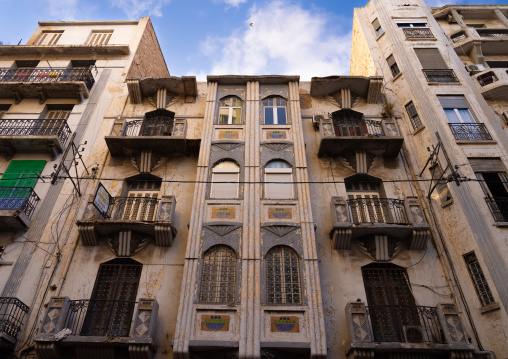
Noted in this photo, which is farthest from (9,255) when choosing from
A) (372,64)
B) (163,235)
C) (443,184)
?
(372,64)

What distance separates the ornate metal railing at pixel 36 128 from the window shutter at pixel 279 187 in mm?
9001

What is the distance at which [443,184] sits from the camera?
1322cm

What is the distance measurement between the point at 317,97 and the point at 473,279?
1030cm

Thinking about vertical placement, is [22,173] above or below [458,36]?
below

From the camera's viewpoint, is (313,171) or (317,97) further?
(317,97)

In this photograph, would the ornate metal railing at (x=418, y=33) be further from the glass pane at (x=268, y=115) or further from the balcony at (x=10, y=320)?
the balcony at (x=10, y=320)

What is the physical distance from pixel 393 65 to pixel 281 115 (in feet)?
23.7

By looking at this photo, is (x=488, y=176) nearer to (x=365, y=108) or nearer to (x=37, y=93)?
(x=365, y=108)

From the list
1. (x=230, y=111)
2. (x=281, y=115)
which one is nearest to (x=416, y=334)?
(x=281, y=115)

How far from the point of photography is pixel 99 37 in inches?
837

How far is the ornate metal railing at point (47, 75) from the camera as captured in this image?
58.9ft

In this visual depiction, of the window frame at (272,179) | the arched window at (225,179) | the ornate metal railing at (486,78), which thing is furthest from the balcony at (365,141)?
the ornate metal railing at (486,78)

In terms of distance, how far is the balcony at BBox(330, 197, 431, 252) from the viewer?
38.9 ft

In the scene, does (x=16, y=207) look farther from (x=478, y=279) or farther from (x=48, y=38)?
(x=478, y=279)
